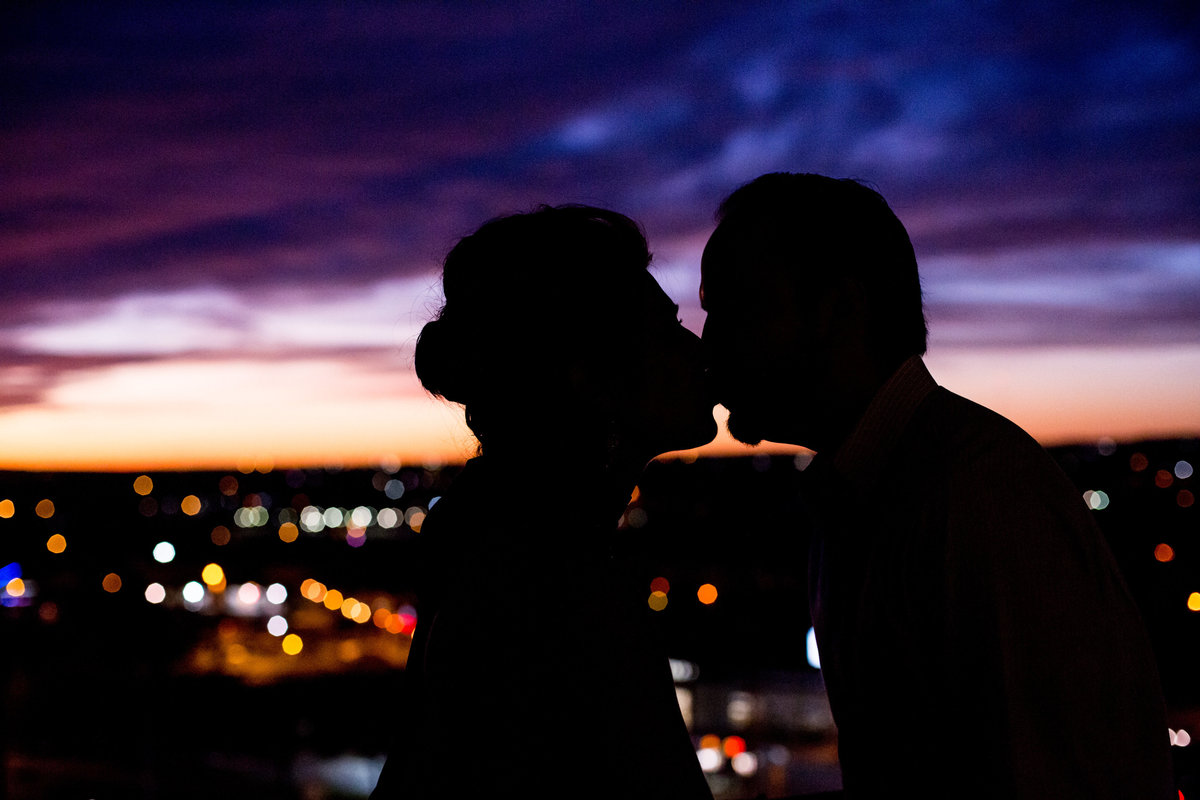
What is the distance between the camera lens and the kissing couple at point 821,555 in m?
1.73

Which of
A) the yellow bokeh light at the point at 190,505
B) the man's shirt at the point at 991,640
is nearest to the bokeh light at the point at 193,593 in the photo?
the man's shirt at the point at 991,640

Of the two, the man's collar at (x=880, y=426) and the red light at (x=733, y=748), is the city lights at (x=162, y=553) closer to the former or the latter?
the red light at (x=733, y=748)

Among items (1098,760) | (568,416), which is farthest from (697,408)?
(1098,760)

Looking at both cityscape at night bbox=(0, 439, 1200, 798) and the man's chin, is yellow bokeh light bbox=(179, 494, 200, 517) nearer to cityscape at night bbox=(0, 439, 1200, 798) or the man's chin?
cityscape at night bbox=(0, 439, 1200, 798)

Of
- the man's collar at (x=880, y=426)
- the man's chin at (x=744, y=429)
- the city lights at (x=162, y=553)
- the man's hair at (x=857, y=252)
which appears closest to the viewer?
the man's collar at (x=880, y=426)

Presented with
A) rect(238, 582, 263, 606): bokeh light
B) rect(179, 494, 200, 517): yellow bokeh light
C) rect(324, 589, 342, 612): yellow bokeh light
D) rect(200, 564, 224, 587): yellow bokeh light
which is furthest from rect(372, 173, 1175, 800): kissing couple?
rect(179, 494, 200, 517): yellow bokeh light

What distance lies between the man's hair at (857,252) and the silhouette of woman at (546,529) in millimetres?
498

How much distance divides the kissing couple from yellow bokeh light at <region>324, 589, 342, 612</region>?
234ft

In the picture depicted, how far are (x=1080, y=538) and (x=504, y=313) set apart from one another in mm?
1359

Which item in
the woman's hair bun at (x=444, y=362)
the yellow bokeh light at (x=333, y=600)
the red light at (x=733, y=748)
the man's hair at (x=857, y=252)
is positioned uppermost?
the man's hair at (x=857, y=252)

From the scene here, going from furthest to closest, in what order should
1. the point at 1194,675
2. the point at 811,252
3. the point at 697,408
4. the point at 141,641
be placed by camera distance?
the point at 141,641, the point at 1194,675, the point at 811,252, the point at 697,408

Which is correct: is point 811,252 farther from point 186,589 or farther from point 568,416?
point 186,589

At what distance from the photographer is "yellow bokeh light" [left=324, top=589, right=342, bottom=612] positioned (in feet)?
229

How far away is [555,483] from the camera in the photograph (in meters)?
1.97
